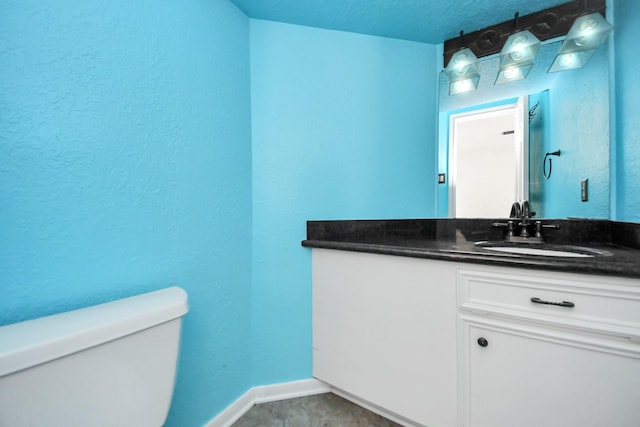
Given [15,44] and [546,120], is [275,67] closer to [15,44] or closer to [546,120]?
[15,44]

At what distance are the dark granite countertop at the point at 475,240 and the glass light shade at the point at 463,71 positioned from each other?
792 millimetres

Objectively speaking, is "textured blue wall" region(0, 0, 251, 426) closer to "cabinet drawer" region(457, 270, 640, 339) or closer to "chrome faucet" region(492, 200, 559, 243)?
"cabinet drawer" region(457, 270, 640, 339)

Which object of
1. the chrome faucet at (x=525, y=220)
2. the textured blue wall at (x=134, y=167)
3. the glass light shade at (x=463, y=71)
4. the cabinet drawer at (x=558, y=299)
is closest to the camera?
the textured blue wall at (x=134, y=167)

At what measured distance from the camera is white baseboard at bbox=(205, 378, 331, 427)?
3.81 feet

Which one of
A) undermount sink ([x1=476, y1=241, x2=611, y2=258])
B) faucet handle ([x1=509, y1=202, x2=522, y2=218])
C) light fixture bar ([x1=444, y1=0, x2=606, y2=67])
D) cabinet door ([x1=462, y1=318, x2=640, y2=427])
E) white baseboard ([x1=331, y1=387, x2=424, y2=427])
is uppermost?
light fixture bar ([x1=444, y1=0, x2=606, y2=67])

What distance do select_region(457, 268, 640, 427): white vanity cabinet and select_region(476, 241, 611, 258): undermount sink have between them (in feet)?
0.65

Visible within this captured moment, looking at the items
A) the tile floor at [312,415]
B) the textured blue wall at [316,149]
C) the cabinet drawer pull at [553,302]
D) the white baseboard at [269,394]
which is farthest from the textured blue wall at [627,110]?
the white baseboard at [269,394]

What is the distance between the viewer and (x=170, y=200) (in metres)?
0.93

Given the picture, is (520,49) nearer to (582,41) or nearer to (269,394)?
(582,41)

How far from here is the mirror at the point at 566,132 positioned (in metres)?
1.19

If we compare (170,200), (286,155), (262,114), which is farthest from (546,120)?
(170,200)

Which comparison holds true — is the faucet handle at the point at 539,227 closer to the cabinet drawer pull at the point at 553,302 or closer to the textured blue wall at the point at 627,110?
the textured blue wall at the point at 627,110

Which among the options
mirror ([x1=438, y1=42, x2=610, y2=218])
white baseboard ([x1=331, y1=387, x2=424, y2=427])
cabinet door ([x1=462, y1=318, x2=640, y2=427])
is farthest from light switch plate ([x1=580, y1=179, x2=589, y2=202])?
white baseboard ([x1=331, y1=387, x2=424, y2=427])

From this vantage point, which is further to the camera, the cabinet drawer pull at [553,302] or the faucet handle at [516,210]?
the faucet handle at [516,210]
